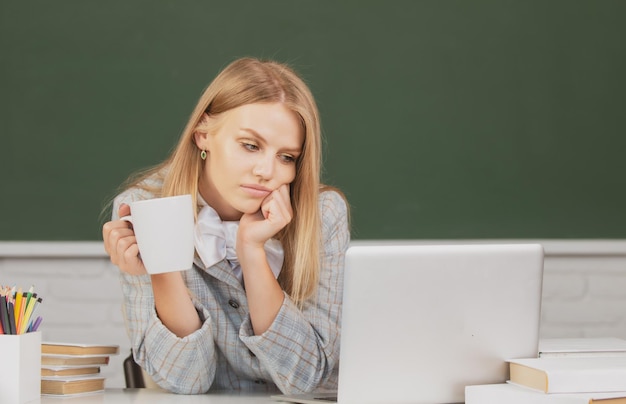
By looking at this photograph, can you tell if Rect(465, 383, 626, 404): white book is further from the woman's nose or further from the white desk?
the woman's nose

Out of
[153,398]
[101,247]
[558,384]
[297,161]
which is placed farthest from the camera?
[101,247]

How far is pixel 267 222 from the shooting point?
4.77ft

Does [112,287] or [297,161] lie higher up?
[297,161]

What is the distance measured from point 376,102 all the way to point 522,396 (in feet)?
4.67

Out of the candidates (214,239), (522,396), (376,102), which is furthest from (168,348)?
(376,102)

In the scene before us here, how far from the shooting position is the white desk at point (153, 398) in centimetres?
128

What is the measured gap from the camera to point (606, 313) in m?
2.35

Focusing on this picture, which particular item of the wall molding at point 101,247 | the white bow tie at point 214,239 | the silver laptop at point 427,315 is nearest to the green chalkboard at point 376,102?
the wall molding at point 101,247

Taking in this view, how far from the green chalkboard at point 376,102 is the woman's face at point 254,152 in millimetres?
834

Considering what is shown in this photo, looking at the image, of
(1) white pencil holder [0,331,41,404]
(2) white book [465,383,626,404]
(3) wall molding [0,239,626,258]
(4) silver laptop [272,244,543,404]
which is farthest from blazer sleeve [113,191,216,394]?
(3) wall molding [0,239,626,258]

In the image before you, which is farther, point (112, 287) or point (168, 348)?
point (112, 287)

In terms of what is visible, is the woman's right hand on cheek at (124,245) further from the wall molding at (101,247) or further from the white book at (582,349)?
the wall molding at (101,247)

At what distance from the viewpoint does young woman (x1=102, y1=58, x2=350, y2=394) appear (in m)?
1.44

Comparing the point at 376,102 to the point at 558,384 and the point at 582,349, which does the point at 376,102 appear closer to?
the point at 582,349
